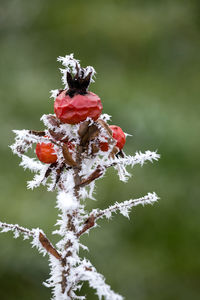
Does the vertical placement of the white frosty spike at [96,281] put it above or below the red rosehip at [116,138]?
below

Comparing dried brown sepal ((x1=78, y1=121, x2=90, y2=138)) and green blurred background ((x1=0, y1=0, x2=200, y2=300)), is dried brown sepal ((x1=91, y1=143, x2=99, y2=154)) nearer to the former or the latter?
dried brown sepal ((x1=78, y1=121, x2=90, y2=138))

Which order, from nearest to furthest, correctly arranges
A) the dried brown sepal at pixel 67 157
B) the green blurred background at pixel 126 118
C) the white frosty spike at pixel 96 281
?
1. the white frosty spike at pixel 96 281
2. the dried brown sepal at pixel 67 157
3. the green blurred background at pixel 126 118

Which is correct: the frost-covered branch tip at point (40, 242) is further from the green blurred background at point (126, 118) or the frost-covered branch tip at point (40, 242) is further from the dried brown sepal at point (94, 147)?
the green blurred background at point (126, 118)

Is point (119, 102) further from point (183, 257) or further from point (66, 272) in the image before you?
point (66, 272)

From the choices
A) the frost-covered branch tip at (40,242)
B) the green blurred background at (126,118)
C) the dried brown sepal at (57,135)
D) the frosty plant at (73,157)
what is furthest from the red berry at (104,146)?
the green blurred background at (126,118)

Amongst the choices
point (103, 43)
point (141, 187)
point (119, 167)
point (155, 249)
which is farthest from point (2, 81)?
point (119, 167)

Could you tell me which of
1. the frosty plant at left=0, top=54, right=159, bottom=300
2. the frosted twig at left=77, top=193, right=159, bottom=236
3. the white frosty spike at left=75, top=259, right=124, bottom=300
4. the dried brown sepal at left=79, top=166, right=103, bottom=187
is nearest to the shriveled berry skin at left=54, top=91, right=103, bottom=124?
the frosty plant at left=0, top=54, right=159, bottom=300

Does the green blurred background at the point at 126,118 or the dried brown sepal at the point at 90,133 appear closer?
the dried brown sepal at the point at 90,133

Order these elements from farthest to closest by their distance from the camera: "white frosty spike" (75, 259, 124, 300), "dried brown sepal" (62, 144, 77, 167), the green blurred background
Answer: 1. the green blurred background
2. "dried brown sepal" (62, 144, 77, 167)
3. "white frosty spike" (75, 259, 124, 300)

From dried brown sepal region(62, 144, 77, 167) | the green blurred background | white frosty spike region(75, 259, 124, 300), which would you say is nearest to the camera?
white frosty spike region(75, 259, 124, 300)
